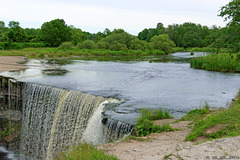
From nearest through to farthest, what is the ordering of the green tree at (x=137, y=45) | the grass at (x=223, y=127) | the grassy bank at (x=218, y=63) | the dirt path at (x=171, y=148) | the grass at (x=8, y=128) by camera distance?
the dirt path at (x=171, y=148) < the grass at (x=223, y=127) < the grass at (x=8, y=128) < the grassy bank at (x=218, y=63) < the green tree at (x=137, y=45)

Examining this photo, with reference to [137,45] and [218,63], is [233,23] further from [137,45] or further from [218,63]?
[137,45]

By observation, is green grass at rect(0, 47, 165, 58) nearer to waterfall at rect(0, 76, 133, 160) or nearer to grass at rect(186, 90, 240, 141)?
waterfall at rect(0, 76, 133, 160)

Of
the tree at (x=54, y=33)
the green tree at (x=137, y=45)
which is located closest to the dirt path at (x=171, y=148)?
the green tree at (x=137, y=45)

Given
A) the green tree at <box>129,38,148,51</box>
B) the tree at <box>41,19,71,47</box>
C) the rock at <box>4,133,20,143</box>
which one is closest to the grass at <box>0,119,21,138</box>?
the rock at <box>4,133,20,143</box>

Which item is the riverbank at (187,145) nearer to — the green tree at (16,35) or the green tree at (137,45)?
the green tree at (137,45)

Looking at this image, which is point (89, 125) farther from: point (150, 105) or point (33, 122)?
point (33, 122)

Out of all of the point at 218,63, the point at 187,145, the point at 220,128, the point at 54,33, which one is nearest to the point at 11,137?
the point at 187,145

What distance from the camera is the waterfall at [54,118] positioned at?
10.1 m

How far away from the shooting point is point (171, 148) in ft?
19.4

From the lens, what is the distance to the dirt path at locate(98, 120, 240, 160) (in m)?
4.98

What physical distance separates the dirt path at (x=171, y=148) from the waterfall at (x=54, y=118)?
2112 millimetres

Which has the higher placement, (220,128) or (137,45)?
(137,45)

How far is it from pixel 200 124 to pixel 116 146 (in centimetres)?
281

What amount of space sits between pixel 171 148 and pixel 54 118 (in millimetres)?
8698
